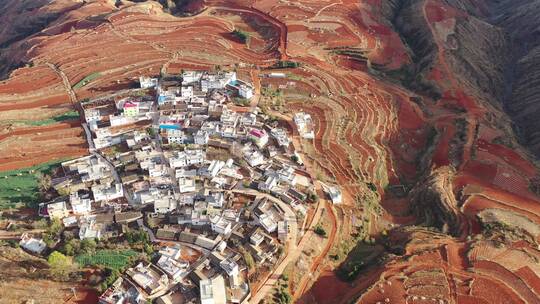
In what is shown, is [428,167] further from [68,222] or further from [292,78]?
[68,222]

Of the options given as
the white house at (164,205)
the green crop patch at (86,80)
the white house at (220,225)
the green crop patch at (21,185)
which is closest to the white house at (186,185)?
the white house at (164,205)

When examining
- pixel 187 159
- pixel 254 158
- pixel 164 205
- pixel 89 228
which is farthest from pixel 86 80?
pixel 164 205

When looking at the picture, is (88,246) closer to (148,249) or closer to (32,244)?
(32,244)

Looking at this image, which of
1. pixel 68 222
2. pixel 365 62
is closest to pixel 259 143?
pixel 68 222

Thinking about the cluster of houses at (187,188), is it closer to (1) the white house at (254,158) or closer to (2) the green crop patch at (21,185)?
(1) the white house at (254,158)

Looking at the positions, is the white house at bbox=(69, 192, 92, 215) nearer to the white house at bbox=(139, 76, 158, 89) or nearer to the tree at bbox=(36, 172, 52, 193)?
the tree at bbox=(36, 172, 52, 193)
